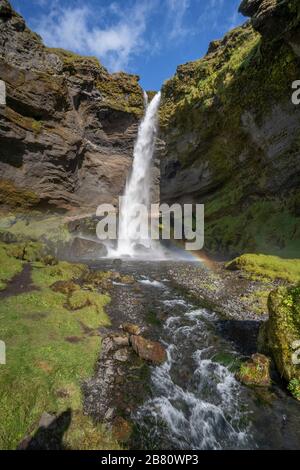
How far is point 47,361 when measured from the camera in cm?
1138

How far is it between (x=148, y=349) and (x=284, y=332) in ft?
20.3

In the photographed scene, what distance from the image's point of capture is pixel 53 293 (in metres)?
18.8

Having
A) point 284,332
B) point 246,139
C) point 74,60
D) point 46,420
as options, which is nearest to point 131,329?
point 46,420

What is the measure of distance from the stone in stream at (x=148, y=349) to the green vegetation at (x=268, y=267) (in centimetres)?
1558

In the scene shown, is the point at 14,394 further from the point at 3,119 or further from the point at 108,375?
the point at 3,119

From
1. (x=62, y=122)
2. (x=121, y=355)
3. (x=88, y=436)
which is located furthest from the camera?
(x=62, y=122)

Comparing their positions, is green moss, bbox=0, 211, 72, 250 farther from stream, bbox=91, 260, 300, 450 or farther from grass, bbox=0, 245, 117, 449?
stream, bbox=91, 260, 300, 450

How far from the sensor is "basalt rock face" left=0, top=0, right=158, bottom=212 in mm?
46094

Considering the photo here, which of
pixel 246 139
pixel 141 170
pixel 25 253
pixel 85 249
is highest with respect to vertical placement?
pixel 141 170

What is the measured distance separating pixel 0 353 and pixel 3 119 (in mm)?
43516

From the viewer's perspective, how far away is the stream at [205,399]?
9148 millimetres

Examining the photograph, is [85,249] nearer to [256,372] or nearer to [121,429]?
[256,372]
